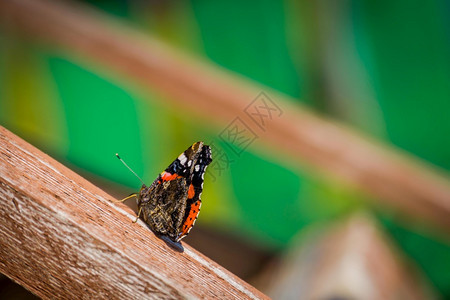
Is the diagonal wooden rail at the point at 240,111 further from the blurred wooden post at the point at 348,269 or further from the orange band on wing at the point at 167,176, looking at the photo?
the orange band on wing at the point at 167,176

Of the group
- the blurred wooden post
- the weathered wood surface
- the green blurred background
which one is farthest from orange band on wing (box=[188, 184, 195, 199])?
the green blurred background

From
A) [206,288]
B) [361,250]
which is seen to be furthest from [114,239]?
[361,250]

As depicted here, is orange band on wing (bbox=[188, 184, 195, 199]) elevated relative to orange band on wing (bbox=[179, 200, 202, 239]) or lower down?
elevated

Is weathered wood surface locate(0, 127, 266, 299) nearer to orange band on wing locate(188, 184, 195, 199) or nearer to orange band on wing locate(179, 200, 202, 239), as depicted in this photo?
orange band on wing locate(179, 200, 202, 239)

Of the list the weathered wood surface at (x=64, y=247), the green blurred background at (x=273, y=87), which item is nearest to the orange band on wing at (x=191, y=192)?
the weathered wood surface at (x=64, y=247)

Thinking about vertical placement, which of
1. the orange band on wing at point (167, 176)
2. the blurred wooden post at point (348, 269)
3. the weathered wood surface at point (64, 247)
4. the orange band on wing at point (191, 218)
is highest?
the blurred wooden post at point (348, 269)

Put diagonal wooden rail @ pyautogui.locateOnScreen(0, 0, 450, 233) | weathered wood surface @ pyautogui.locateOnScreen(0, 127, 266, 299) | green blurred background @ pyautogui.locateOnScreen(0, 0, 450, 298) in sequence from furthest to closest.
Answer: green blurred background @ pyautogui.locateOnScreen(0, 0, 450, 298), diagonal wooden rail @ pyautogui.locateOnScreen(0, 0, 450, 233), weathered wood surface @ pyautogui.locateOnScreen(0, 127, 266, 299)
